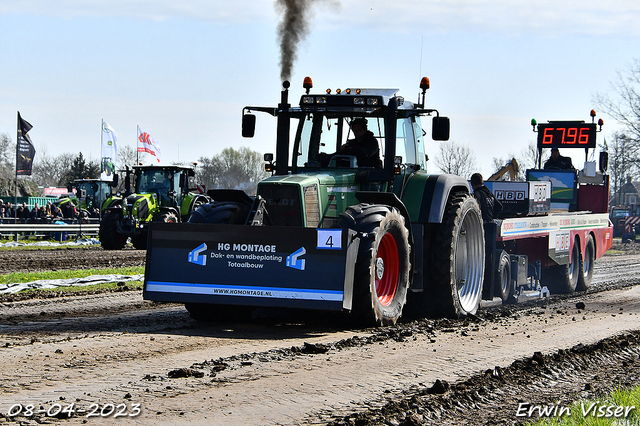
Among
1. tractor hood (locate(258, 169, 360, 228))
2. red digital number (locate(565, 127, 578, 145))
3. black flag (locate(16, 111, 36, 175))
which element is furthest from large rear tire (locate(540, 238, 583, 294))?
black flag (locate(16, 111, 36, 175))

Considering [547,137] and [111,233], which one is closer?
[547,137]

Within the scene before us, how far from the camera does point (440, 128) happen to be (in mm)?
9383

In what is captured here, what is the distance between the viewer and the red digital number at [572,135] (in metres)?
18.9

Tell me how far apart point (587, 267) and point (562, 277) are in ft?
5.01

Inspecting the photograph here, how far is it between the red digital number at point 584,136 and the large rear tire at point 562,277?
410cm

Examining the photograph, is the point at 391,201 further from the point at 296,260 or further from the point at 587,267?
the point at 587,267

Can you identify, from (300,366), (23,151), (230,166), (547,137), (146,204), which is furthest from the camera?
(230,166)

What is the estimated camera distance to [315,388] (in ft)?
18.3

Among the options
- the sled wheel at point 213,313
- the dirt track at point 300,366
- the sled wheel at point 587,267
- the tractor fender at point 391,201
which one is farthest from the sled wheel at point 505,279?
the sled wheel at point 213,313

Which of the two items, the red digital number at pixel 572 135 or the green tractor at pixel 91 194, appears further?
the green tractor at pixel 91 194

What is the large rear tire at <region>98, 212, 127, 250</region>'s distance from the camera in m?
22.6

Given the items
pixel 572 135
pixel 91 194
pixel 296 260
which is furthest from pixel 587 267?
pixel 91 194

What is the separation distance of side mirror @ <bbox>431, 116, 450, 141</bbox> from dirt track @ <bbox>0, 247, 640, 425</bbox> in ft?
7.22

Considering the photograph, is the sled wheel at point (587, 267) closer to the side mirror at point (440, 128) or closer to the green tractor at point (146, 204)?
A: the side mirror at point (440, 128)
